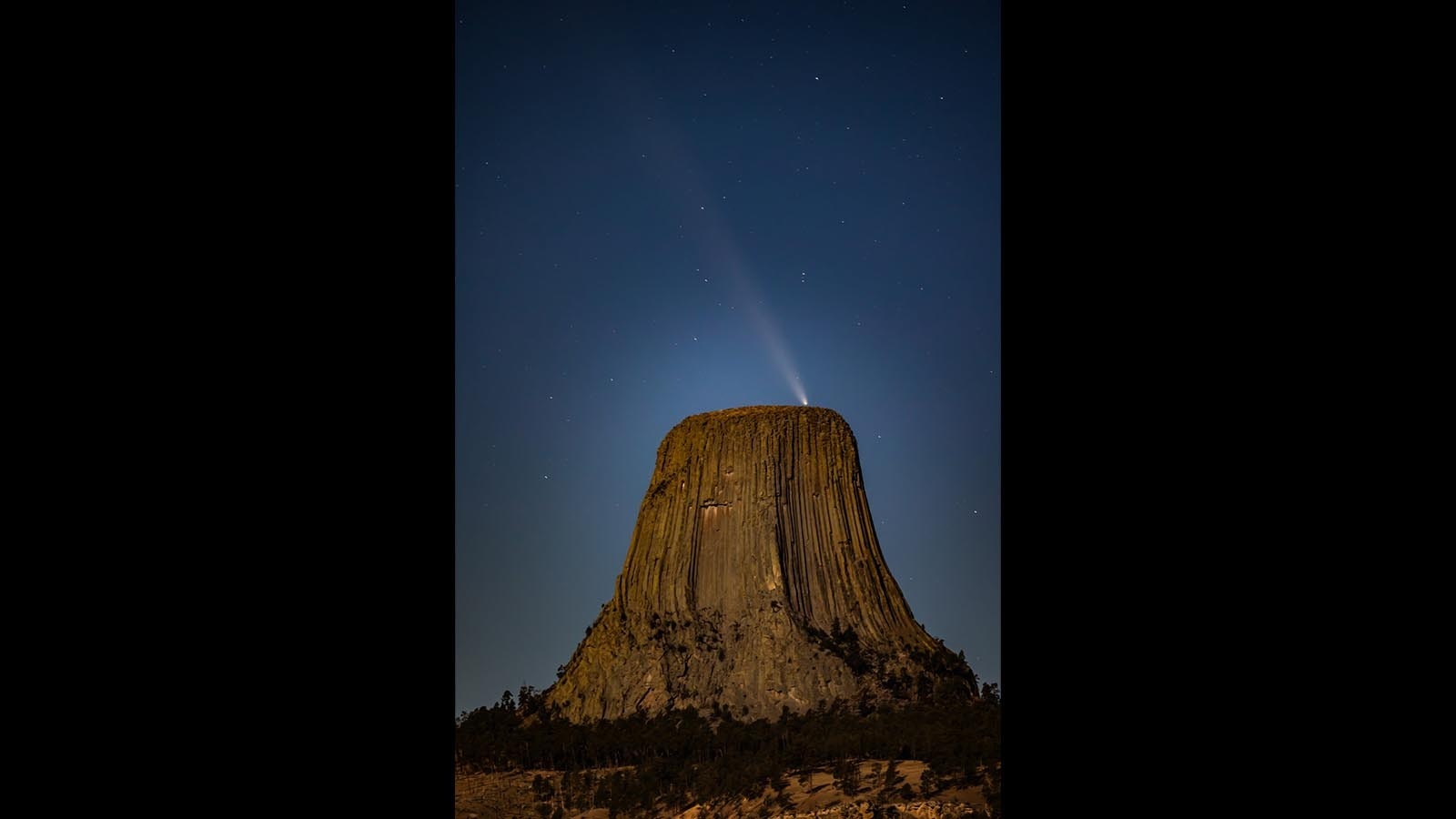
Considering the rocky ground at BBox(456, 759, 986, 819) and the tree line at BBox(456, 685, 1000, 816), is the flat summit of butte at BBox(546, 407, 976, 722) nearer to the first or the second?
the tree line at BBox(456, 685, 1000, 816)

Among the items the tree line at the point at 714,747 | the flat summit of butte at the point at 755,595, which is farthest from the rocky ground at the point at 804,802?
the flat summit of butte at the point at 755,595

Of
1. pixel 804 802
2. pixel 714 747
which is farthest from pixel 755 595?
pixel 804 802

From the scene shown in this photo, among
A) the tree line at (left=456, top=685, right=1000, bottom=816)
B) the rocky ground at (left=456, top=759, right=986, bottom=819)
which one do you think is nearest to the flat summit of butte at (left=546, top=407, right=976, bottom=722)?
the tree line at (left=456, top=685, right=1000, bottom=816)

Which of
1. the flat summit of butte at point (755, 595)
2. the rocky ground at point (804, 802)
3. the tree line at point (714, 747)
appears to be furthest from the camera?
the flat summit of butte at point (755, 595)

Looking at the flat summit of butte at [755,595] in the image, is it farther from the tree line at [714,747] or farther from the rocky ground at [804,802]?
the rocky ground at [804,802]
